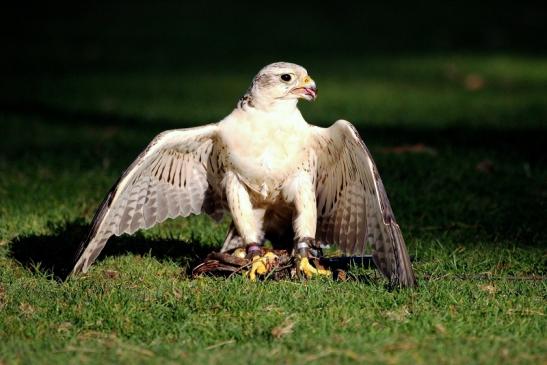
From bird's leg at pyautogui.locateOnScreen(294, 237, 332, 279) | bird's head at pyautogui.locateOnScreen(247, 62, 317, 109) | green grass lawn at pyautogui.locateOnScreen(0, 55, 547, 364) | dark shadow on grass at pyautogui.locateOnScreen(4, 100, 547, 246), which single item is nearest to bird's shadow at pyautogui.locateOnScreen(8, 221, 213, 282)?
green grass lawn at pyautogui.locateOnScreen(0, 55, 547, 364)

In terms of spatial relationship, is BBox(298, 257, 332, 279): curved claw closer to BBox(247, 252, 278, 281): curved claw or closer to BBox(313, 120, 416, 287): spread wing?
BBox(247, 252, 278, 281): curved claw

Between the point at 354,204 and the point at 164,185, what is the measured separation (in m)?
1.29

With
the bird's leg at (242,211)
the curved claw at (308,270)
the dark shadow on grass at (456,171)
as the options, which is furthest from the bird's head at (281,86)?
the dark shadow on grass at (456,171)

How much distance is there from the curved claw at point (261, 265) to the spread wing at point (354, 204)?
530 mm

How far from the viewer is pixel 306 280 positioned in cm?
558

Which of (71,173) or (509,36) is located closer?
(71,173)

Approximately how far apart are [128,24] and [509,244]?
679 inches

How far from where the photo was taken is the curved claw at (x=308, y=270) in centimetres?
568

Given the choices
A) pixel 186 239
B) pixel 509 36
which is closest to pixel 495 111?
pixel 186 239

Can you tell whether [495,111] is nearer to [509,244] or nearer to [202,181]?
[509,244]

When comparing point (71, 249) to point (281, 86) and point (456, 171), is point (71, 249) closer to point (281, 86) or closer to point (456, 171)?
point (281, 86)

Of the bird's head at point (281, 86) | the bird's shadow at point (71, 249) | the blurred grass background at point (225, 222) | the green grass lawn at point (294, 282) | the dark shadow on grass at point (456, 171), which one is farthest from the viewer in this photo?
the dark shadow on grass at point (456, 171)

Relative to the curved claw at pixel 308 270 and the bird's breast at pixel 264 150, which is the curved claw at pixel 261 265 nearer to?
the curved claw at pixel 308 270

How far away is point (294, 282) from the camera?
18.0ft
